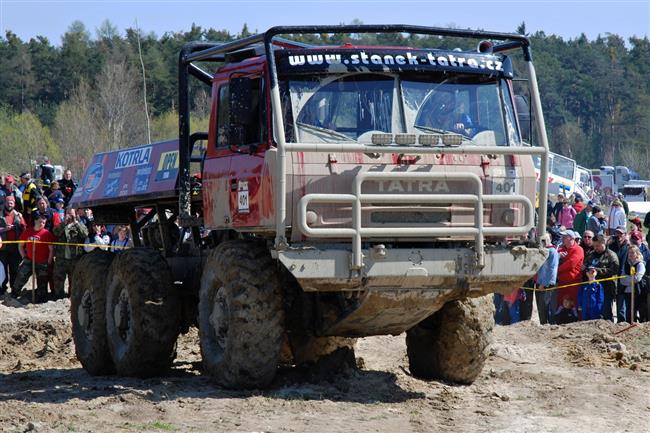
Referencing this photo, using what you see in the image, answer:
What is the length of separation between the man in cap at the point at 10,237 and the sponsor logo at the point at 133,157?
8.69m

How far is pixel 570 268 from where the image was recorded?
1825 cm

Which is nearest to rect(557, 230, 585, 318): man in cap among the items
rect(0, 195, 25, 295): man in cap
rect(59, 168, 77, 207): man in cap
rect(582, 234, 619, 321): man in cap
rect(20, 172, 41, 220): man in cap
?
rect(582, 234, 619, 321): man in cap

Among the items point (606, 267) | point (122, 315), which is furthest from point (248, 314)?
point (606, 267)

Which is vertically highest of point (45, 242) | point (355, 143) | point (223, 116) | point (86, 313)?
point (223, 116)

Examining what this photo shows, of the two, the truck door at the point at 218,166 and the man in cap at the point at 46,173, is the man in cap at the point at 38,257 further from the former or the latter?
the truck door at the point at 218,166

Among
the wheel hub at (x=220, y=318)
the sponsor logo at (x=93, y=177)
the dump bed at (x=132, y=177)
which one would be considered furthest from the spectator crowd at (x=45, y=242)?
the wheel hub at (x=220, y=318)

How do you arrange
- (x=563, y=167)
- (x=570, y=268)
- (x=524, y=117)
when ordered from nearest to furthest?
(x=524, y=117), (x=570, y=268), (x=563, y=167)

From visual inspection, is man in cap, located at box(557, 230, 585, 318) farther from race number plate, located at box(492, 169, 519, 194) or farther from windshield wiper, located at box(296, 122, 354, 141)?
windshield wiper, located at box(296, 122, 354, 141)

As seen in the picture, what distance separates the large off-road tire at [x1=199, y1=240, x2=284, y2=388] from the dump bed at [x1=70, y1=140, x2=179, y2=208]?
6.86ft

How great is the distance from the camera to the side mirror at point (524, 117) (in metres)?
11.2

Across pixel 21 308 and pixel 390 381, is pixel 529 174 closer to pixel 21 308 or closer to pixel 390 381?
pixel 390 381

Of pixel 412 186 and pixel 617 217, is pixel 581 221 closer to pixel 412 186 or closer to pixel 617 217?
pixel 617 217

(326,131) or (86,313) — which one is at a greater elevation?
(326,131)

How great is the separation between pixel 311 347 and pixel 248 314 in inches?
74.7
